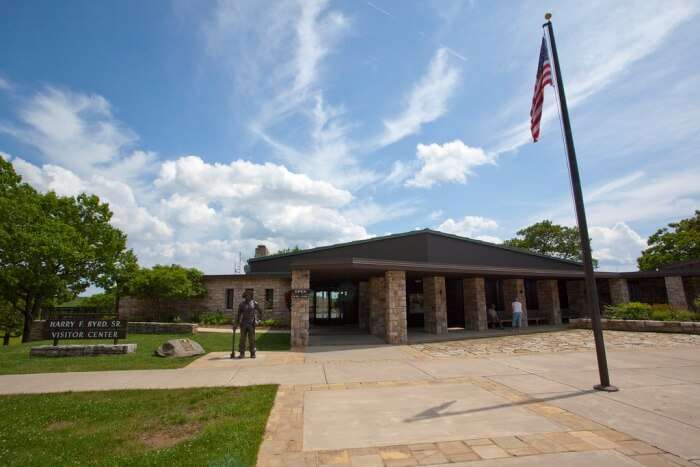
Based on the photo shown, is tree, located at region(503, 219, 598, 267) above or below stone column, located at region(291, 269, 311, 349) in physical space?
above

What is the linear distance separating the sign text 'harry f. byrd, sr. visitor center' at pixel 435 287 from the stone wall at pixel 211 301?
0.22 ft

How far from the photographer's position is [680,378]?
714 cm

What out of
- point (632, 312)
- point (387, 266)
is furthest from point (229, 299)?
point (632, 312)

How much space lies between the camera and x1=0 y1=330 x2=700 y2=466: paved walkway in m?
3.89

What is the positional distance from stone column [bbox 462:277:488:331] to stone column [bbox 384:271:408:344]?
20.0ft

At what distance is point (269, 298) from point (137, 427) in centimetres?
1861

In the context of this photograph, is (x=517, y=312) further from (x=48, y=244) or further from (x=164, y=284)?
(x=48, y=244)

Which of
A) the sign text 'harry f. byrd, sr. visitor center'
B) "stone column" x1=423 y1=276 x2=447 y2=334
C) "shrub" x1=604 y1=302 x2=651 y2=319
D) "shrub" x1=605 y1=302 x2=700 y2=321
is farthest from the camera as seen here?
"shrub" x1=604 y1=302 x2=651 y2=319

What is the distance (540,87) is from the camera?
24.2 ft

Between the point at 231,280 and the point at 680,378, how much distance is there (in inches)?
890

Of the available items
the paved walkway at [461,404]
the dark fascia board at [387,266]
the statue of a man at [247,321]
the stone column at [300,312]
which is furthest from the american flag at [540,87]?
the statue of a man at [247,321]

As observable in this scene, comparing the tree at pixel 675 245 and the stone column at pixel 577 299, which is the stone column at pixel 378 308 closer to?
the stone column at pixel 577 299

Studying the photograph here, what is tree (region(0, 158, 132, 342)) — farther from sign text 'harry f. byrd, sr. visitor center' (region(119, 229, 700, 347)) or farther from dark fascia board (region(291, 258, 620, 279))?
dark fascia board (region(291, 258, 620, 279))

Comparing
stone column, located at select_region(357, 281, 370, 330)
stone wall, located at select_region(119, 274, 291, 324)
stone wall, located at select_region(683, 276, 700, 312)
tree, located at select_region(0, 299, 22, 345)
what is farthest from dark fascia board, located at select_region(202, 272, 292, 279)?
stone wall, located at select_region(683, 276, 700, 312)
